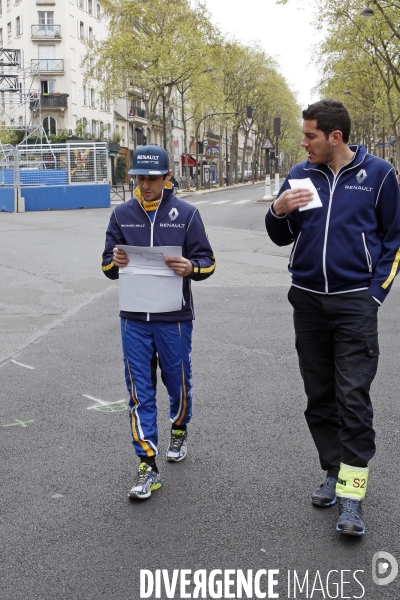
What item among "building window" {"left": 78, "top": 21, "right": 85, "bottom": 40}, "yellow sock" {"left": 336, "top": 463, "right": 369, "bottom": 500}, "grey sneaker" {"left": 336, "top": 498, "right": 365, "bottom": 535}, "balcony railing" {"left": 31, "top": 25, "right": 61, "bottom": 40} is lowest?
"grey sneaker" {"left": 336, "top": 498, "right": 365, "bottom": 535}

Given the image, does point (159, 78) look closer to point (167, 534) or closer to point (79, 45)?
point (79, 45)

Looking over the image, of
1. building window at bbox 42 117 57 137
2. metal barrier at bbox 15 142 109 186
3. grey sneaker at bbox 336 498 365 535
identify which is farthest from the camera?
building window at bbox 42 117 57 137

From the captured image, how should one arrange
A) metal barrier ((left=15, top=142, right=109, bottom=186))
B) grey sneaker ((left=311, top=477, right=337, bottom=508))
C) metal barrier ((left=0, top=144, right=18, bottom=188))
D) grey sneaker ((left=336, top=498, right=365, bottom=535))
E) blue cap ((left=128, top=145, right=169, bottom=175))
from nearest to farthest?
grey sneaker ((left=336, top=498, right=365, bottom=535)), grey sneaker ((left=311, top=477, right=337, bottom=508)), blue cap ((left=128, top=145, right=169, bottom=175)), metal barrier ((left=0, top=144, right=18, bottom=188)), metal barrier ((left=15, top=142, right=109, bottom=186))

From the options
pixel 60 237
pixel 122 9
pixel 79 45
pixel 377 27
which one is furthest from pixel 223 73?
pixel 60 237

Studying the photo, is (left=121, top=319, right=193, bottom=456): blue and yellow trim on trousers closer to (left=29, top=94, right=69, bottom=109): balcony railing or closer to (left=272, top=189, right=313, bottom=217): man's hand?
(left=272, top=189, right=313, bottom=217): man's hand

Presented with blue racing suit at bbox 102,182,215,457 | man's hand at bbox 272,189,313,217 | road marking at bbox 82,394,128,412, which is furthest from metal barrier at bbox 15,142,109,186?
man's hand at bbox 272,189,313,217

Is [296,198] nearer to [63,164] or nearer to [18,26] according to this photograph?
[63,164]

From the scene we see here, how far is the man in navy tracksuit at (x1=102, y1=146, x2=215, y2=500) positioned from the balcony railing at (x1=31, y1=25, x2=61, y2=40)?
6330 centimetres

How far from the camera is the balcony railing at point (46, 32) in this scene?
63.4 m

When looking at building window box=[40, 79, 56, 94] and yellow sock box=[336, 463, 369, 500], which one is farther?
building window box=[40, 79, 56, 94]

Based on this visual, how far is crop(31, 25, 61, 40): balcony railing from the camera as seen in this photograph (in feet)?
208

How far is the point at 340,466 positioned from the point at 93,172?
30.2 meters

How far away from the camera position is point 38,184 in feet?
106

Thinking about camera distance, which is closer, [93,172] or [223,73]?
[93,172]
